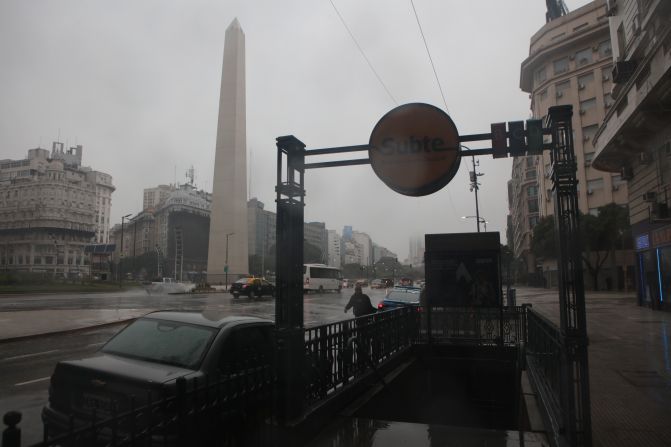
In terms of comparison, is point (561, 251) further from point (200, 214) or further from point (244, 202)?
point (200, 214)

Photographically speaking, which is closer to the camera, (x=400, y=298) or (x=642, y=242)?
(x=400, y=298)

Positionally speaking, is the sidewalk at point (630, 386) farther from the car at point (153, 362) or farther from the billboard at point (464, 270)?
the car at point (153, 362)

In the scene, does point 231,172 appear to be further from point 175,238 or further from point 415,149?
point 175,238

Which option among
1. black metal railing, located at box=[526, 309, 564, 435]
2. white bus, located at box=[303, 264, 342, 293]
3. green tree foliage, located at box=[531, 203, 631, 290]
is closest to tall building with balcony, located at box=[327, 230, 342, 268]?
white bus, located at box=[303, 264, 342, 293]

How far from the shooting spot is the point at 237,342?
5.23 metres

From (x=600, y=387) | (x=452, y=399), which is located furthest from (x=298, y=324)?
(x=452, y=399)

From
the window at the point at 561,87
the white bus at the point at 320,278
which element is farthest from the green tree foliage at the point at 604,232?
the white bus at the point at 320,278

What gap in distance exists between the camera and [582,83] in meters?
56.7

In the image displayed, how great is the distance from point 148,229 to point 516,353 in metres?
142

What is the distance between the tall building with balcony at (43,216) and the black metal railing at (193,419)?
A: 193 ft

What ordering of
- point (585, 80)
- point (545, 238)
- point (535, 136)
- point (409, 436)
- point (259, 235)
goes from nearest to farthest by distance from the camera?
1. point (535, 136)
2. point (409, 436)
3. point (545, 238)
4. point (585, 80)
5. point (259, 235)

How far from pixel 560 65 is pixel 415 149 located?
6443 cm

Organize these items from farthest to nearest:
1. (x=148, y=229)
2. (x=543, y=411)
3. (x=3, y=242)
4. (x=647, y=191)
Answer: (x=148, y=229)
(x=3, y=242)
(x=647, y=191)
(x=543, y=411)

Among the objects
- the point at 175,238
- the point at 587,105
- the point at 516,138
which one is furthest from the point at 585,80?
the point at 175,238
